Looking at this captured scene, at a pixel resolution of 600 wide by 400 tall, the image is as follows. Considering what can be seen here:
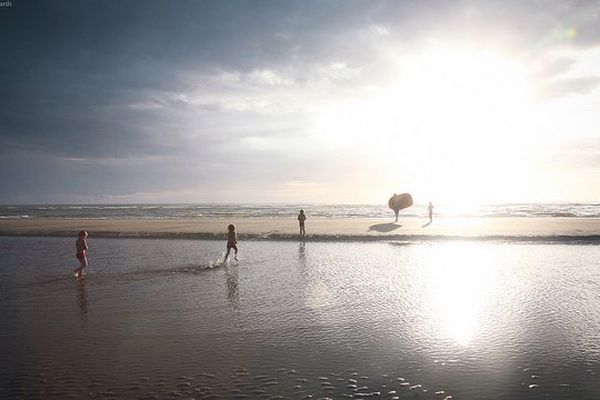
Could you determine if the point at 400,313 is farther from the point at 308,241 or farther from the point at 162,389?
the point at 308,241

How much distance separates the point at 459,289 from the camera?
13.6m

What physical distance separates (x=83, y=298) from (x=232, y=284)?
4844 millimetres

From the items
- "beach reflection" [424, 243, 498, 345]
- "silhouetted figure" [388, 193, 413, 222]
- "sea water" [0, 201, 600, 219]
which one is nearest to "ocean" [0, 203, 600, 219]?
"sea water" [0, 201, 600, 219]

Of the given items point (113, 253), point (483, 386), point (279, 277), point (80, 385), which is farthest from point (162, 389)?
point (113, 253)

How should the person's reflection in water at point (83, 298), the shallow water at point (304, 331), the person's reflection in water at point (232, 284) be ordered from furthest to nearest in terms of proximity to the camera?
the person's reflection in water at point (232, 284) → the person's reflection in water at point (83, 298) → the shallow water at point (304, 331)

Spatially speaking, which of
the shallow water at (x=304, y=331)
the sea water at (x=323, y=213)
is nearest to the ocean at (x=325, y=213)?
the sea water at (x=323, y=213)

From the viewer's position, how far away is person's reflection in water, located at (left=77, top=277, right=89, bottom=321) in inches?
426

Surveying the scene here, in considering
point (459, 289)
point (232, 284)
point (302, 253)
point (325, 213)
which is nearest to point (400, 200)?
point (302, 253)

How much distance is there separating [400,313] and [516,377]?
4.07 meters

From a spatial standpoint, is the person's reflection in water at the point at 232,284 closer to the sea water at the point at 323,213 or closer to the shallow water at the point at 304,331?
the shallow water at the point at 304,331

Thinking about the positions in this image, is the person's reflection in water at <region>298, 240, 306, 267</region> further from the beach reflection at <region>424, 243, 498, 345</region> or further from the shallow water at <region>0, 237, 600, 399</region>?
the beach reflection at <region>424, 243, 498, 345</region>

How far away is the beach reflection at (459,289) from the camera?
966 cm

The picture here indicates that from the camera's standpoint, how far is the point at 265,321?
10125mm

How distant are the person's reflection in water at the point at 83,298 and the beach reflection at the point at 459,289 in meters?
9.36
